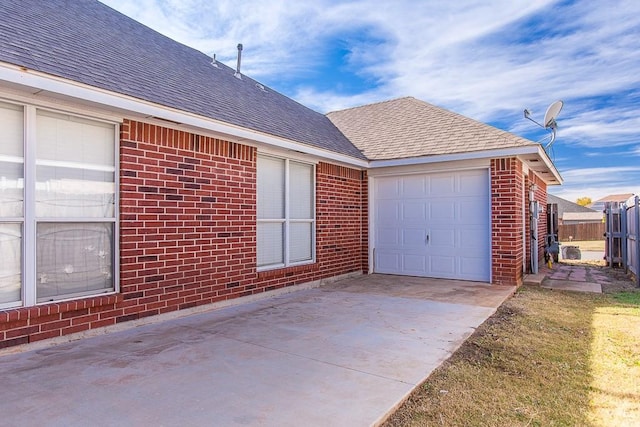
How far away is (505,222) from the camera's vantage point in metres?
8.24

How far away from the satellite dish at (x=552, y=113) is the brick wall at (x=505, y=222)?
348cm

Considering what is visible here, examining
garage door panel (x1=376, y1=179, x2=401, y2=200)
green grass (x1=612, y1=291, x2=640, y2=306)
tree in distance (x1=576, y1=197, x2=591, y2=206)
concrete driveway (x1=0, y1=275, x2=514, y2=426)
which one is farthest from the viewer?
tree in distance (x1=576, y1=197, x2=591, y2=206)

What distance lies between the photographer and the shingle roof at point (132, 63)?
14.4ft

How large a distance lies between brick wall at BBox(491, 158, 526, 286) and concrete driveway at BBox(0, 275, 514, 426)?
2.48 meters

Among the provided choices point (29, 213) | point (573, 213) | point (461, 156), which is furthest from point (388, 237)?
point (573, 213)

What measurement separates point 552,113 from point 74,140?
11.2 metres

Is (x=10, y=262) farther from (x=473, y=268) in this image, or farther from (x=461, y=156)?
(x=473, y=268)

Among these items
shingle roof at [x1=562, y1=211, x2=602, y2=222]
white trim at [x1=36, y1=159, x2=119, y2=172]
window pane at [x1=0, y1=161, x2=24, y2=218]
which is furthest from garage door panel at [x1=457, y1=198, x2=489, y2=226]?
shingle roof at [x1=562, y1=211, x2=602, y2=222]

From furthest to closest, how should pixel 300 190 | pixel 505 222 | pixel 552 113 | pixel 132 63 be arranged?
pixel 552 113
pixel 505 222
pixel 300 190
pixel 132 63

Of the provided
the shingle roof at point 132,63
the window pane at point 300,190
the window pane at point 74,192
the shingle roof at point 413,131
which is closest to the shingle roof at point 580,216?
the shingle roof at point 413,131

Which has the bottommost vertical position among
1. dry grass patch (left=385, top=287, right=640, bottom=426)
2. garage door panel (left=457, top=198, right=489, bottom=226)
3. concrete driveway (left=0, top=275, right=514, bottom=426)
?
dry grass patch (left=385, top=287, right=640, bottom=426)

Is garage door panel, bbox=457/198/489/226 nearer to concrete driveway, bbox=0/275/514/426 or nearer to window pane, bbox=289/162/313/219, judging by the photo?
concrete driveway, bbox=0/275/514/426

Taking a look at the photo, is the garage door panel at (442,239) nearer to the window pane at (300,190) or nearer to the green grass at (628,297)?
the window pane at (300,190)

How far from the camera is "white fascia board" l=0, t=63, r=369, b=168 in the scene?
12.2 ft
